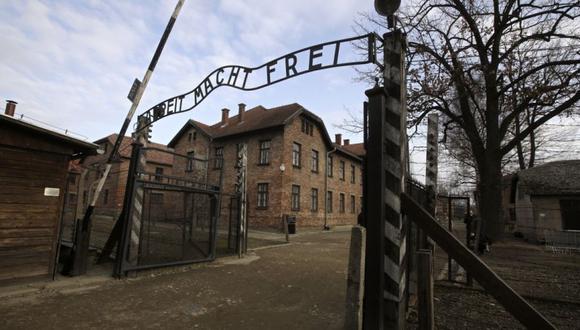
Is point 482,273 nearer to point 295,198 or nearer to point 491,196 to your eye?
point 491,196

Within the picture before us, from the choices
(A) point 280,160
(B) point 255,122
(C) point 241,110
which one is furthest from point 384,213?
(C) point 241,110

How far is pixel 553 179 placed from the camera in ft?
68.5

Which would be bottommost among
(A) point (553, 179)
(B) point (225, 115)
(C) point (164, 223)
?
(C) point (164, 223)

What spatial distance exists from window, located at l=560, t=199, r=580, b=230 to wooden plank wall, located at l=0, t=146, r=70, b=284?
940 inches

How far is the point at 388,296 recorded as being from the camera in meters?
3.55

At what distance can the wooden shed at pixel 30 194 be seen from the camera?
613 cm

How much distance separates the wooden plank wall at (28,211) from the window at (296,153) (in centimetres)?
1759

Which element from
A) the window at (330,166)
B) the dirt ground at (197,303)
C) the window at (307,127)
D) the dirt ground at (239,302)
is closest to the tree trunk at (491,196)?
the dirt ground at (239,302)

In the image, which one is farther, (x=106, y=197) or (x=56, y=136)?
(x=106, y=197)

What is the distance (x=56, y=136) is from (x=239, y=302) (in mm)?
4895

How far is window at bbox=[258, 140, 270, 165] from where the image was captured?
23.7 meters

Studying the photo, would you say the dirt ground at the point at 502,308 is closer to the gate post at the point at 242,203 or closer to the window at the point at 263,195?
the gate post at the point at 242,203

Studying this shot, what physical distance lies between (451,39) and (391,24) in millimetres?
13806

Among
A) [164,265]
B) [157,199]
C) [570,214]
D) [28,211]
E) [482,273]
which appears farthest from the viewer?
[570,214]
